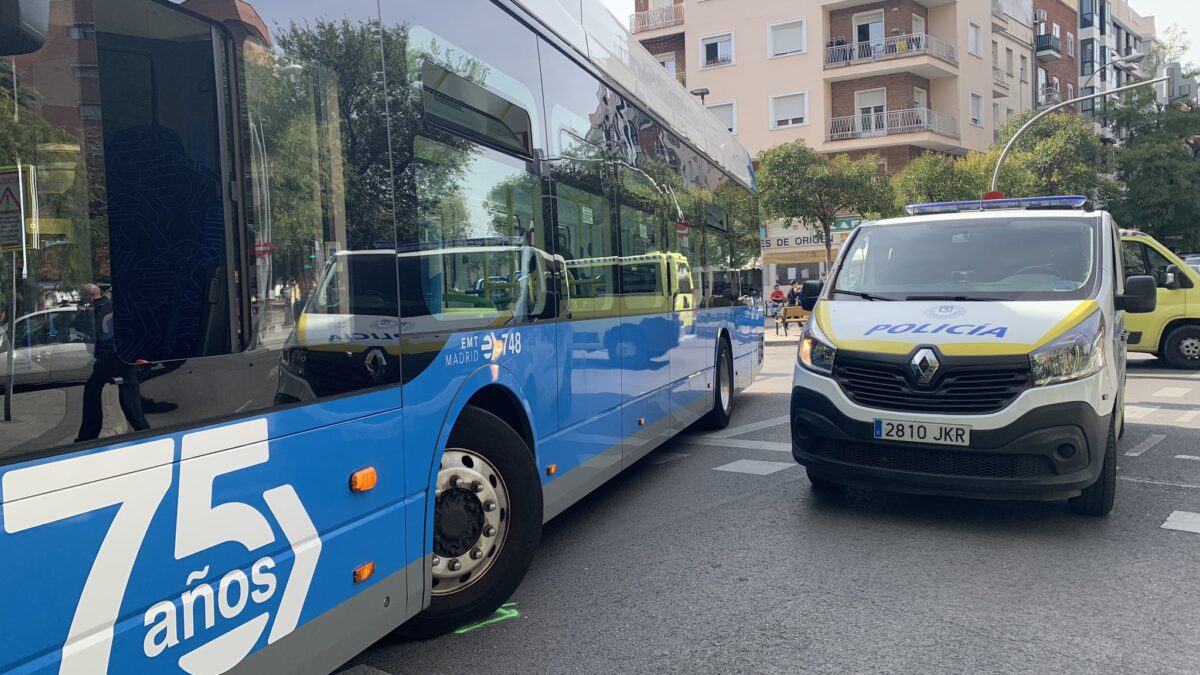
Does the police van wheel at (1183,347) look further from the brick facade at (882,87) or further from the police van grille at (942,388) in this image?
the brick facade at (882,87)

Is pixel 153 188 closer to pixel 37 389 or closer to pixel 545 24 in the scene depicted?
pixel 37 389

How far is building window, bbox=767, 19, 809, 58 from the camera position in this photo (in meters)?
39.2

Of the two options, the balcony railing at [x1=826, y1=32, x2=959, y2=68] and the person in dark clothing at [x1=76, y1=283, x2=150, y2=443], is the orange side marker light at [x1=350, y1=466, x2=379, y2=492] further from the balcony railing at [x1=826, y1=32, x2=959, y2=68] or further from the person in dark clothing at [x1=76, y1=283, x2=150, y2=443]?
the balcony railing at [x1=826, y1=32, x2=959, y2=68]

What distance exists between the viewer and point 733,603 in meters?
4.14

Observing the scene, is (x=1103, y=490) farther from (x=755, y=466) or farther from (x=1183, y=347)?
(x=1183, y=347)

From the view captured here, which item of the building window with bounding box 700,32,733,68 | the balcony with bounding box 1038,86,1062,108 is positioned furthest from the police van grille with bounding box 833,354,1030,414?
the balcony with bounding box 1038,86,1062,108

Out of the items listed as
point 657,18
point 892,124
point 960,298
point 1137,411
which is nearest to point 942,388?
point 960,298

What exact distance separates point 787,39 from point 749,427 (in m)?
34.2

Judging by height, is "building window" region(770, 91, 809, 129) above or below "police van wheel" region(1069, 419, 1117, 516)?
above

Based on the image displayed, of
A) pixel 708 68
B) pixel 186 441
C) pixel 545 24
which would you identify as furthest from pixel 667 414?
pixel 708 68

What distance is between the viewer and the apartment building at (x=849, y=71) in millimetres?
37719

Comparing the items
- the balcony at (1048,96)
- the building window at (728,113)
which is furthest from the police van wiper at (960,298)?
the balcony at (1048,96)

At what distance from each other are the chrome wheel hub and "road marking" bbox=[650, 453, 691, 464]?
144 inches

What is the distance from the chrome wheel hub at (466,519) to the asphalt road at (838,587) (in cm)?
28
